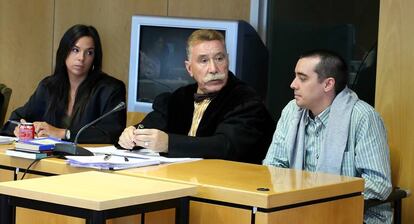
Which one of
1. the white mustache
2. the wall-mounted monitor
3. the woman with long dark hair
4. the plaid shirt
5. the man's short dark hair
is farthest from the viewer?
the wall-mounted monitor

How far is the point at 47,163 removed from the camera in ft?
10.5

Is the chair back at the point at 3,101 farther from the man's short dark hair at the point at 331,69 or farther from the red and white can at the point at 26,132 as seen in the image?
the man's short dark hair at the point at 331,69

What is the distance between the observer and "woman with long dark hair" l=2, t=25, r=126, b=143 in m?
4.41

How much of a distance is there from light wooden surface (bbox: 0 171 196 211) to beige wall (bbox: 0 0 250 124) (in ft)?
10.00

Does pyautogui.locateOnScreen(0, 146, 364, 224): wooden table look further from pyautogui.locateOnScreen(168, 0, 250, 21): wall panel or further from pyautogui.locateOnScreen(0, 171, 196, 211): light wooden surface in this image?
pyautogui.locateOnScreen(168, 0, 250, 21): wall panel

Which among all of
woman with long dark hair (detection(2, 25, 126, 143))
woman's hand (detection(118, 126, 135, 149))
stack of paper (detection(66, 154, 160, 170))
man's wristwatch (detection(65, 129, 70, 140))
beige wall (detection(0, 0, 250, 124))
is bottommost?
stack of paper (detection(66, 154, 160, 170))

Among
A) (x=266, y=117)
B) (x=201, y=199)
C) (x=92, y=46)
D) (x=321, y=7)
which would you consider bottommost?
(x=201, y=199)

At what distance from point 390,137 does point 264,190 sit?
137cm

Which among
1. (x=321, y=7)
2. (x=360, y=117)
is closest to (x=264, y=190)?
(x=360, y=117)

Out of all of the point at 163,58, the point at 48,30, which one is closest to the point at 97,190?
the point at 163,58

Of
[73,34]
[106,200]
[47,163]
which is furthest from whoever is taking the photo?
[73,34]

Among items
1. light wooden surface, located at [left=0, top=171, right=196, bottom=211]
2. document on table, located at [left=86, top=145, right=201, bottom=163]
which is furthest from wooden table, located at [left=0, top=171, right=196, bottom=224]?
document on table, located at [left=86, top=145, right=201, bottom=163]

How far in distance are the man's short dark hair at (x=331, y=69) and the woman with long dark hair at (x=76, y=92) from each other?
1.18 meters

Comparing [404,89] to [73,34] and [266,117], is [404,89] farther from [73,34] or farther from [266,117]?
[73,34]
